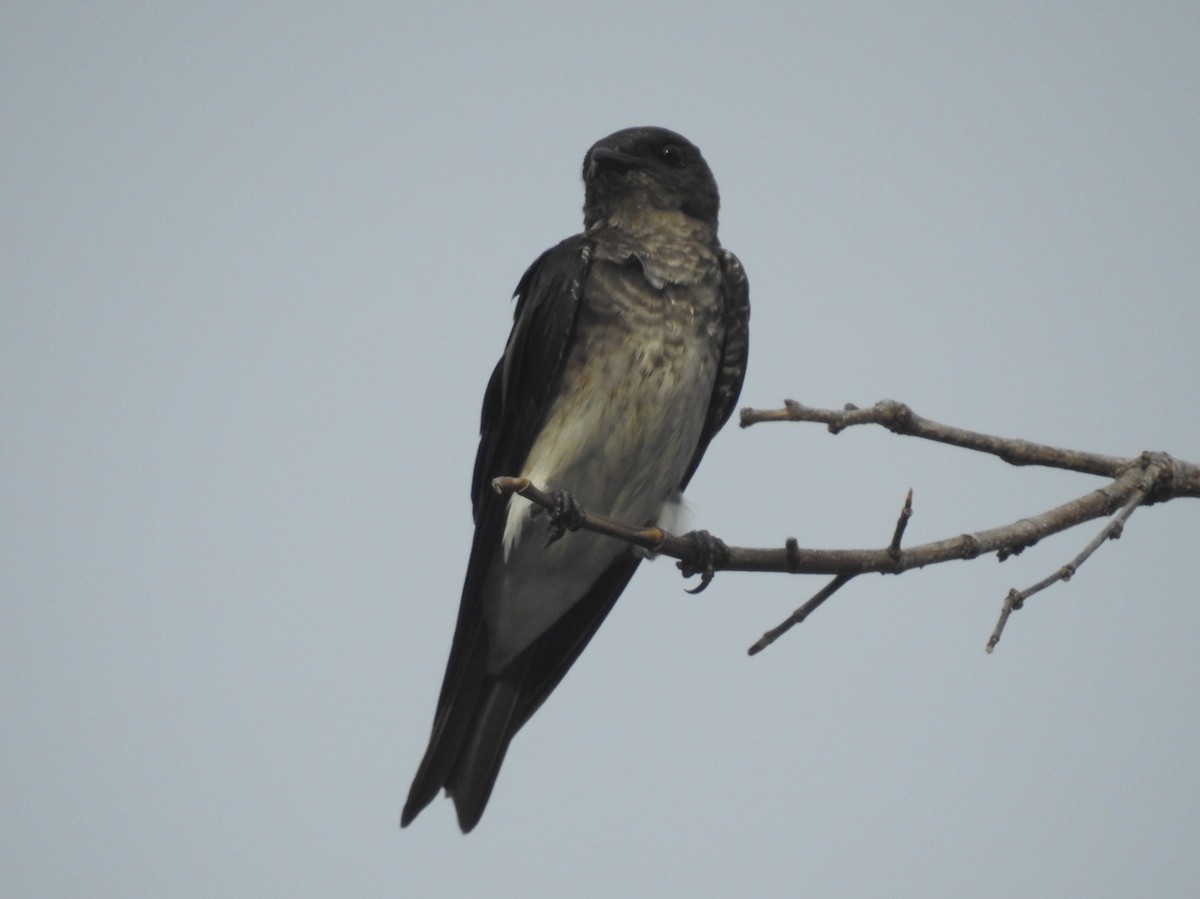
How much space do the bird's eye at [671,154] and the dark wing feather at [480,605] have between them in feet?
3.04

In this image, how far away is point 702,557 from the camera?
557cm

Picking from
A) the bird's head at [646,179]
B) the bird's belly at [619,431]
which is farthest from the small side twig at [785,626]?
the bird's head at [646,179]

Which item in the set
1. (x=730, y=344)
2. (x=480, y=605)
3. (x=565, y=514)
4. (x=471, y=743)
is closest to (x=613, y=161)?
(x=730, y=344)

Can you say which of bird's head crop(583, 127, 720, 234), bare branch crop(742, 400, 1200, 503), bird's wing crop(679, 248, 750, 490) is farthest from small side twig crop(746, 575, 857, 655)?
bird's head crop(583, 127, 720, 234)

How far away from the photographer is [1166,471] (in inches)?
163

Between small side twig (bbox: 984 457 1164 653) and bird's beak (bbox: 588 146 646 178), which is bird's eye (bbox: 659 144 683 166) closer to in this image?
bird's beak (bbox: 588 146 646 178)

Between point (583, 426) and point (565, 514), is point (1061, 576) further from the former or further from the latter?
point (583, 426)

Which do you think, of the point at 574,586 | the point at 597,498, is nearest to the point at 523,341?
the point at 597,498

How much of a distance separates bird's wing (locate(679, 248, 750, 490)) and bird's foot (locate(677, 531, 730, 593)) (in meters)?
1.24

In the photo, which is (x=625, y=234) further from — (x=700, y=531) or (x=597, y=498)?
(x=700, y=531)

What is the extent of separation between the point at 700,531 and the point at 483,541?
135 centimetres

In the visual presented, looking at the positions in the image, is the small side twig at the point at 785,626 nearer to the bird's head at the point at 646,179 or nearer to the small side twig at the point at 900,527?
the small side twig at the point at 900,527

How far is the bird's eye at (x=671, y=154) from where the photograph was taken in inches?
298

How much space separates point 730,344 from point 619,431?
2.96ft
